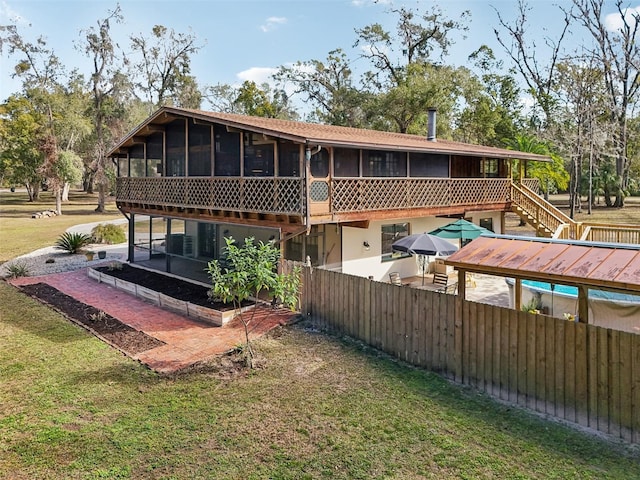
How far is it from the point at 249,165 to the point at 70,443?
1001cm

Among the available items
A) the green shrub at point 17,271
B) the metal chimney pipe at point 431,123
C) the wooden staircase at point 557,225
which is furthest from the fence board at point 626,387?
the green shrub at point 17,271

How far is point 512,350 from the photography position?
23.9ft

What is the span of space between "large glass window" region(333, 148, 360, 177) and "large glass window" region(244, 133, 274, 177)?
6.80 ft

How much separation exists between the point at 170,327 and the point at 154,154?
31.4 feet

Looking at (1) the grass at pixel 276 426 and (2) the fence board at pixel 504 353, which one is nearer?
(1) the grass at pixel 276 426

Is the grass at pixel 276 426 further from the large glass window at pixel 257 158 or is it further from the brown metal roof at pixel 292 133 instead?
the large glass window at pixel 257 158

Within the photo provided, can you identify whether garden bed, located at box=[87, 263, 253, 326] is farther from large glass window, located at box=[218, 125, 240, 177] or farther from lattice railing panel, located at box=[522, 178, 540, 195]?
lattice railing panel, located at box=[522, 178, 540, 195]

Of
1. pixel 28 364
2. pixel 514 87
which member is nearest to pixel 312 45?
pixel 514 87

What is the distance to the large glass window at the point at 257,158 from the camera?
574 inches

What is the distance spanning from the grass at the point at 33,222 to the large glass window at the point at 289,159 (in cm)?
1525

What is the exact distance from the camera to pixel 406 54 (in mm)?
43188

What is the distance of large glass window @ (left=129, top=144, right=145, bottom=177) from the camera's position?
19438 millimetres

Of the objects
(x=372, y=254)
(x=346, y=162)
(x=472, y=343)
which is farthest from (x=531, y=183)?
(x=472, y=343)

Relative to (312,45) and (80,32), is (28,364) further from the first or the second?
(80,32)
